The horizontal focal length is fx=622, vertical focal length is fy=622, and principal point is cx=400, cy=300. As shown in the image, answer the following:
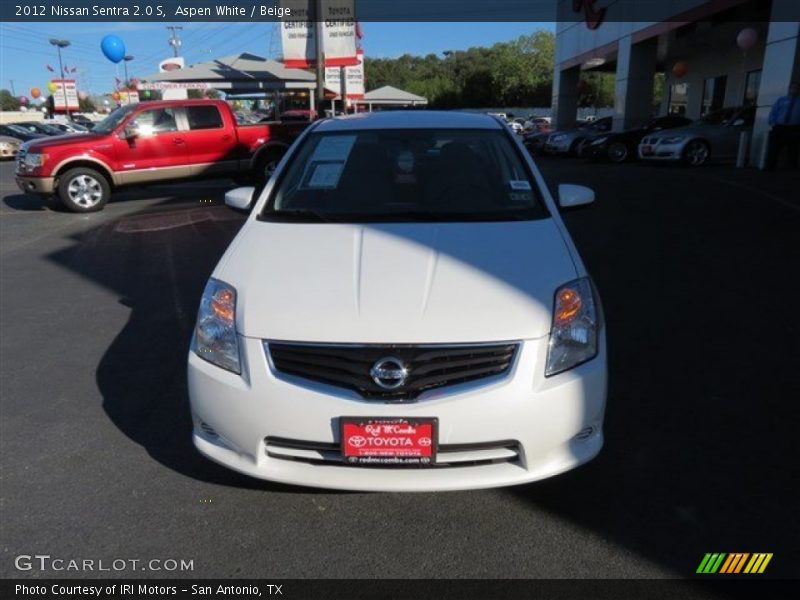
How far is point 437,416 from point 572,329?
0.67 metres

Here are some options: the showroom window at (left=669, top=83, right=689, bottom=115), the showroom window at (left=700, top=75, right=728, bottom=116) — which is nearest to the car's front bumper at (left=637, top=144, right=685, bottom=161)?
the showroom window at (left=700, top=75, right=728, bottom=116)

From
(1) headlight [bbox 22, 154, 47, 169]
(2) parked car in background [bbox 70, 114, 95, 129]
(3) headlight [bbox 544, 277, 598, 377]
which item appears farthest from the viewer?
(2) parked car in background [bbox 70, 114, 95, 129]

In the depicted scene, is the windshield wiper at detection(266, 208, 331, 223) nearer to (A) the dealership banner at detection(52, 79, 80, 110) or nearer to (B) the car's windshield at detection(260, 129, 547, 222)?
(B) the car's windshield at detection(260, 129, 547, 222)

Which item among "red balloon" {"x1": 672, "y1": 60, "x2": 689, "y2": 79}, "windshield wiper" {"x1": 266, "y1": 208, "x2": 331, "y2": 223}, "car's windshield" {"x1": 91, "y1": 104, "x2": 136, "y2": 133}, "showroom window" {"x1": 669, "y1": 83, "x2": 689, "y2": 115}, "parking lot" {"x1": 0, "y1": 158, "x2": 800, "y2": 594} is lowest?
"parking lot" {"x1": 0, "y1": 158, "x2": 800, "y2": 594}

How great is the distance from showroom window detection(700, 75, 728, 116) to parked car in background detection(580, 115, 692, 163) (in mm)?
5882

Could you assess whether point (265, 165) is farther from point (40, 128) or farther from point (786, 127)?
point (40, 128)

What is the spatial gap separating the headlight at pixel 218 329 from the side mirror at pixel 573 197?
204 centimetres

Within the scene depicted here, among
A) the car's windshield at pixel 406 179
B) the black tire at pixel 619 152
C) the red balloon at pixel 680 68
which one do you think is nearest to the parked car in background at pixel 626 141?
the black tire at pixel 619 152

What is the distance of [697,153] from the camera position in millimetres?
14844

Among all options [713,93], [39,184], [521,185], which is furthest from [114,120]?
[713,93]

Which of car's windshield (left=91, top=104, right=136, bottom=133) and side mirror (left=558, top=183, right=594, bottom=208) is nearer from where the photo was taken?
side mirror (left=558, top=183, right=594, bottom=208)

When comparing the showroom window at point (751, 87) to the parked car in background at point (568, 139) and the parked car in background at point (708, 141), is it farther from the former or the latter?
the parked car in background at point (708, 141)

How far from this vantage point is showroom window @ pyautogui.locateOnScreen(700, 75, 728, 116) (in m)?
21.6

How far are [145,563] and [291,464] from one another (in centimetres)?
66
